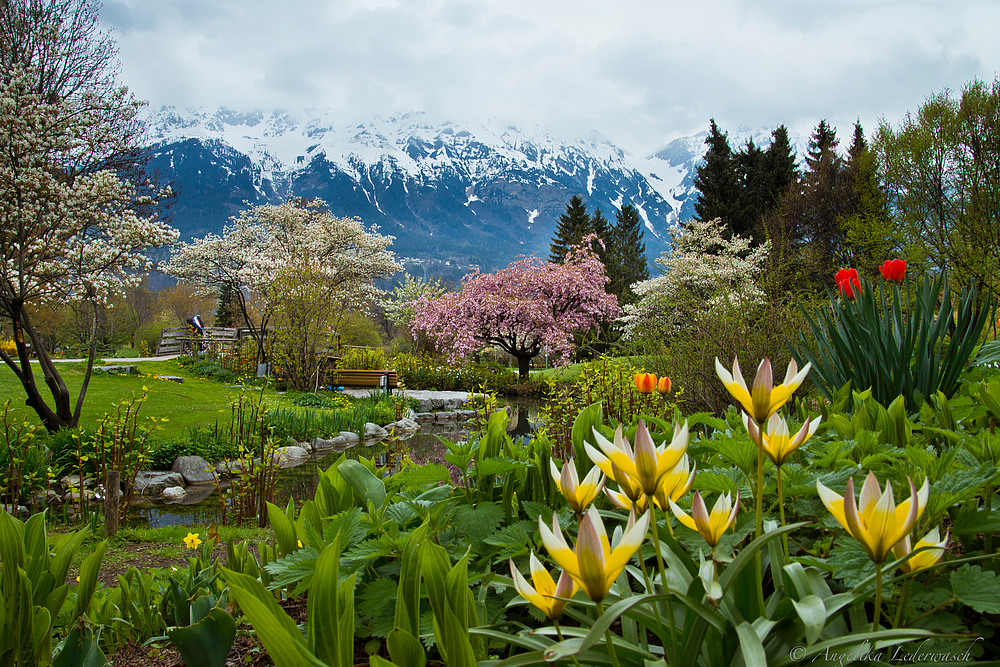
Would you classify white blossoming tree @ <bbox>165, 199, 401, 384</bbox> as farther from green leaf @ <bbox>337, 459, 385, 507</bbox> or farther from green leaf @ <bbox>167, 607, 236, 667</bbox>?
green leaf @ <bbox>167, 607, 236, 667</bbox>

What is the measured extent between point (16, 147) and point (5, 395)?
4156 millimetres

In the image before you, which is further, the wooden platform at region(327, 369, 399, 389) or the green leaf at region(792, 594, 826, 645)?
the wooden platform at region(327, 369, 399, 389)

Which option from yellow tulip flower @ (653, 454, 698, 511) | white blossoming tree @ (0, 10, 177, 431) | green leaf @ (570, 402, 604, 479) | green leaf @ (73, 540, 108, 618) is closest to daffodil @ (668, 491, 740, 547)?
yellow tulip flower @ (653, 454, 698, 511)

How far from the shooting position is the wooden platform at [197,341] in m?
16.1

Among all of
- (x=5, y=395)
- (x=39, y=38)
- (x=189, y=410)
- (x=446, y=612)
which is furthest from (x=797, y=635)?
(x=5, y=395)

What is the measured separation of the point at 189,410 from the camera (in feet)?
25.8

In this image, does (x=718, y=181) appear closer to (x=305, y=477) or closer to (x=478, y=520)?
(x=305, y=477)

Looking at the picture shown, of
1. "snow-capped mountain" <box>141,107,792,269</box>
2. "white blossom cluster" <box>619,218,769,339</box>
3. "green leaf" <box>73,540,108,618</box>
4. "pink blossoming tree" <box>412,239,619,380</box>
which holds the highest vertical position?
"snow-capped mountain" <box>141,107,792,269</box>

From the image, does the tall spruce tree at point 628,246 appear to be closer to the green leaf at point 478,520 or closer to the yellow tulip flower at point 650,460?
the green leaf at point 478,520

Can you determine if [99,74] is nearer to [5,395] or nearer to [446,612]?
[5,395]

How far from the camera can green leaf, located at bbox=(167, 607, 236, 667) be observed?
3.27 feet

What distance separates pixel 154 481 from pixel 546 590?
5.89 meters

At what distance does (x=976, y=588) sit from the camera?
0.69 meters

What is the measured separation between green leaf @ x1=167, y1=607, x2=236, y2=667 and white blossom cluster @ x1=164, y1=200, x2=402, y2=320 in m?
19.2
